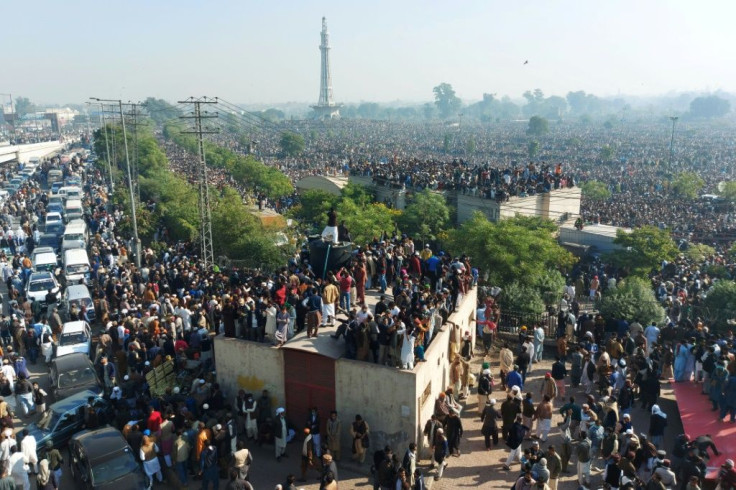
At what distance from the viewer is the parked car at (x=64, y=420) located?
39.3ft

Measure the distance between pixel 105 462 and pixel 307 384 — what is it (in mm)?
4040

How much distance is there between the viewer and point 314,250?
1566cm

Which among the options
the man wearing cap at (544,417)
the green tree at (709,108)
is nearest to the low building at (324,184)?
the man wearing cap at (544,417)

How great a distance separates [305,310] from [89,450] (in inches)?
199

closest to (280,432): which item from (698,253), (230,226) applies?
(230,226)

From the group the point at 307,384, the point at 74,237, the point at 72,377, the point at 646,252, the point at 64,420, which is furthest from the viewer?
the point at 74,237

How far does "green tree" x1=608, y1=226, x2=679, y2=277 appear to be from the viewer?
82.9 ft

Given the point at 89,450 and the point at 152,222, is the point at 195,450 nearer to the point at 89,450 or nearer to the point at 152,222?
the point at 89,450

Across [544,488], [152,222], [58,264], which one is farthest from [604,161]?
[544,488]

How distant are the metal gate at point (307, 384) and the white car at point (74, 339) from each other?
6793 mm

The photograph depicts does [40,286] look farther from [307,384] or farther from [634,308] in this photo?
[634,308]

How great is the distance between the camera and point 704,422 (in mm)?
12250

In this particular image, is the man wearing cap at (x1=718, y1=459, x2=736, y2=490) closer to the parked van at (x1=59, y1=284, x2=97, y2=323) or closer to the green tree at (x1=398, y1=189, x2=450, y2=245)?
the parked van at (x1=59, y1=284, x2=97, y2=323)

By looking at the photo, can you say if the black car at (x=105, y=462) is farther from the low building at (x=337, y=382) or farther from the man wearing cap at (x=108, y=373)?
the man wearing cap at (x=108, y=373)
